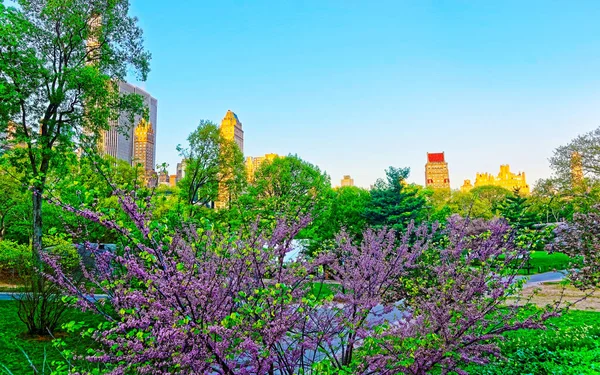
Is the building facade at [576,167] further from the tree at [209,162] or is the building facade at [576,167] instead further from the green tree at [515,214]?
the tree at [209,162]

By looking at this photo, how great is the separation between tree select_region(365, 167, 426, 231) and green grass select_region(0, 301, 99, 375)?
15.6 meters

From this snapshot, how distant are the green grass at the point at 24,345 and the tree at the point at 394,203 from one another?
15.6 meters

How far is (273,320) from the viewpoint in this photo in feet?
10.2

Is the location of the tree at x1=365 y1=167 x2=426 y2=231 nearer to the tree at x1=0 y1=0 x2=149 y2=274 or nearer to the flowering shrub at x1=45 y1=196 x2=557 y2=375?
the tree at x1=0 y1=0 x2=149 y2=274

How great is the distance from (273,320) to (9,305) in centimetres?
1169

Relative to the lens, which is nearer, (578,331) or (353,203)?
(578,331)

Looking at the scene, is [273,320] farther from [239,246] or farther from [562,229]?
[562,229]

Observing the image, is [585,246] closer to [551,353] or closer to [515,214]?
[551,353]

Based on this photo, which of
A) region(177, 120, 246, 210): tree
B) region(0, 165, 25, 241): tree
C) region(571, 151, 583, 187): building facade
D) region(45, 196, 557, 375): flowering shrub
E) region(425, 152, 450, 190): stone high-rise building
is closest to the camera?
region(45, 196, 557, 375): flowering shrub

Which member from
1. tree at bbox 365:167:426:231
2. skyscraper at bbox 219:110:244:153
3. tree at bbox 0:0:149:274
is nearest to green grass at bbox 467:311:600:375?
tree at bbox 0:0:149:274

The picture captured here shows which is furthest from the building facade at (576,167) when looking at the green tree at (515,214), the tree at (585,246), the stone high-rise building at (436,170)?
the stone high-rise building at (436,170)

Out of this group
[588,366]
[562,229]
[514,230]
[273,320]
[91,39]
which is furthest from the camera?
[91,39]

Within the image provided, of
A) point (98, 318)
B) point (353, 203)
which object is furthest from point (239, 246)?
point (353, 203)

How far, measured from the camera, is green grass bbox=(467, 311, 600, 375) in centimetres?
572
